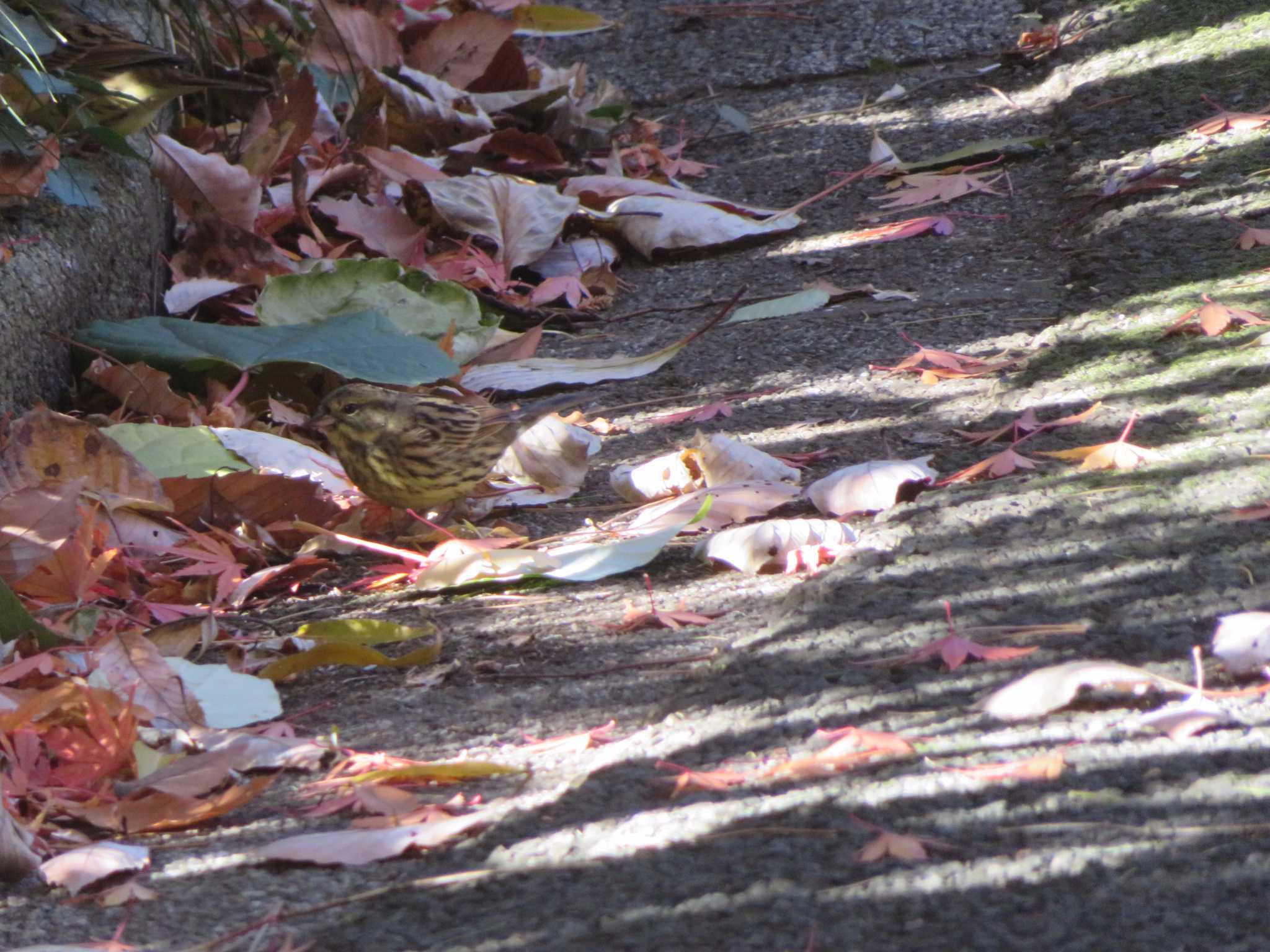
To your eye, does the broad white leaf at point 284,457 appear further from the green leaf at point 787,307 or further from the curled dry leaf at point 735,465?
the green leaf at point 787,307

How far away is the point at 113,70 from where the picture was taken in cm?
416

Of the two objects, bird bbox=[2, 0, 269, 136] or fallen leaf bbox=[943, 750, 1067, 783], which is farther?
bird bbox=[2, 0, 269, 136]

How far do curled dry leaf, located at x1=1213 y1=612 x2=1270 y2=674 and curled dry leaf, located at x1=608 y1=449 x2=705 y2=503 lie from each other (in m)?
1.54

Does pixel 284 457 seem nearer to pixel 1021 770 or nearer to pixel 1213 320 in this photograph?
pixel 1213 320

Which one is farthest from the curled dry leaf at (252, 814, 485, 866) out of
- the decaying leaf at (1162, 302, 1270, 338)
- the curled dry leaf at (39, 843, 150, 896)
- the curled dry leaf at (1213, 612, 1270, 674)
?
the decaying leaf at (1162, 302, 1270, 338)

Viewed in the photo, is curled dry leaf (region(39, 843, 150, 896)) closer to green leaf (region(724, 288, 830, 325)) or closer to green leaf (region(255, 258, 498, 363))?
green leaf (region(255, 258, 498, 363))

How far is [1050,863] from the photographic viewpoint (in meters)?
1.71

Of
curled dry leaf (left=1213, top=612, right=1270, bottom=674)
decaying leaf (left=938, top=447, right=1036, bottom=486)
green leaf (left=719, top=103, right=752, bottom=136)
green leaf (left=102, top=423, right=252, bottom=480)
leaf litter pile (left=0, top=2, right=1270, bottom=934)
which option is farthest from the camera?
green leaf (left=719, top=103, right=752, bottom=136)

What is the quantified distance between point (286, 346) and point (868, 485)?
1.69 meters

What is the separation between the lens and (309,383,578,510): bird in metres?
3.82

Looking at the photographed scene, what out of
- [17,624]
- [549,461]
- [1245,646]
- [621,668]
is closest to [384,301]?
[549,461]

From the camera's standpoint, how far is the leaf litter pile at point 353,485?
226 centimetres

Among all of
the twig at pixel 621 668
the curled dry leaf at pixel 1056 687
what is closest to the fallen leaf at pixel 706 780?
the curled dry leaf at pixel 1056 687

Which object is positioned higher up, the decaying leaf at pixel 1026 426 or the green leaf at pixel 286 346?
the green leaf at pixel 286 346
